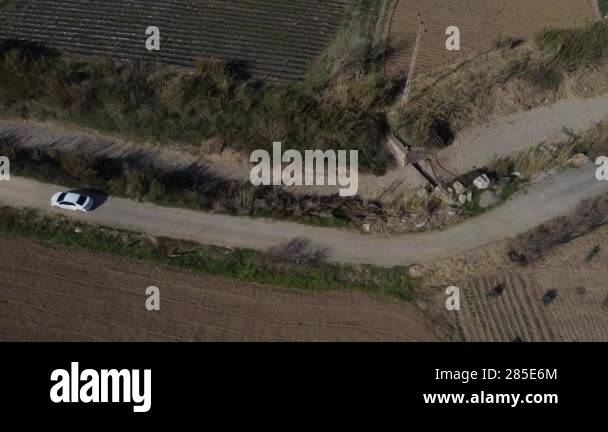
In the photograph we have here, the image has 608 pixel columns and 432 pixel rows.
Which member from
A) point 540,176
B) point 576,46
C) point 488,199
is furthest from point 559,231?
point 576,46

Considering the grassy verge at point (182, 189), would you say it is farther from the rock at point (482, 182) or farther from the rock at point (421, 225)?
the rock at point (482, 182)

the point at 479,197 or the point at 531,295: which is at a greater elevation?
the point at 479,197

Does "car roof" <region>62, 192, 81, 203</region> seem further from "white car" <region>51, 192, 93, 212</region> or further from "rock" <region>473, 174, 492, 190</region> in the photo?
"rock" <region>473, 174, 492, 190</region>

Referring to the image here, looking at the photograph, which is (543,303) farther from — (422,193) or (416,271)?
(422,193)

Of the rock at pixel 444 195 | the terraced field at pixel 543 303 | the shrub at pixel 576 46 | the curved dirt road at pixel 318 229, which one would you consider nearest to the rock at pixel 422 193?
the rock at pixel 444 195

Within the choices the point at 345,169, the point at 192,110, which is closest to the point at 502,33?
the point at 345,169

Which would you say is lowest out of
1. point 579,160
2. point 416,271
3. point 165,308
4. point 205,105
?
point 165,308
